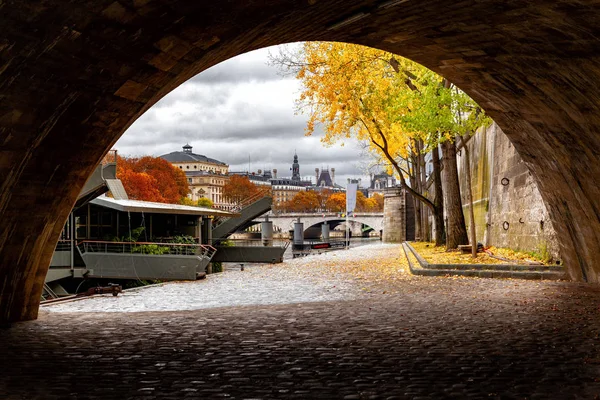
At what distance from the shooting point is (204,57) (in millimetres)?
8906

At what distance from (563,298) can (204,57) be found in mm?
7541

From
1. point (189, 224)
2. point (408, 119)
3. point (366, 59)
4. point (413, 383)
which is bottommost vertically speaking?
point (413, 383)

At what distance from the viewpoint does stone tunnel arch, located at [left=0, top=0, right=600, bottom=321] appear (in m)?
6.56

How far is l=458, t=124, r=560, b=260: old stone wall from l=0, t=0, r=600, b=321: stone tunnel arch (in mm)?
6309

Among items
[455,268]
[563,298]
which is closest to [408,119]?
[455,268]

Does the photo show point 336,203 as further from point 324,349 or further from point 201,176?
point 324,349

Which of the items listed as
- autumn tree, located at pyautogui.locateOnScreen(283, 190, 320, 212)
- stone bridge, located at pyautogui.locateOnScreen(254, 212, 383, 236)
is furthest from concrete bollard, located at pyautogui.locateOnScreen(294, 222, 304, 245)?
autumn tree, located at pyautogui.locateOnScreen(283, 190, 320, 212)

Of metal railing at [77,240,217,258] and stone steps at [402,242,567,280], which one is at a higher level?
metal railing at [77,240,217,258]

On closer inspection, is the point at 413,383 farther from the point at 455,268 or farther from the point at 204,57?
the point at 455,268

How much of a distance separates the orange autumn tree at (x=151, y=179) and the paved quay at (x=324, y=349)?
54208mm

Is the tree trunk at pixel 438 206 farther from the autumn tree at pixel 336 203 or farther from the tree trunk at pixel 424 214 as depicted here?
the autumn tree at pixel 336 203

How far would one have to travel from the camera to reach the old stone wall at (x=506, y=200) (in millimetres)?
18641

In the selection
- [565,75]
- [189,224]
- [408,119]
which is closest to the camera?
[565,75]

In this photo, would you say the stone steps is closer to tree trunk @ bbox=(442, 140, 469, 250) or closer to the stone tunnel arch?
the stone tunnel arch
